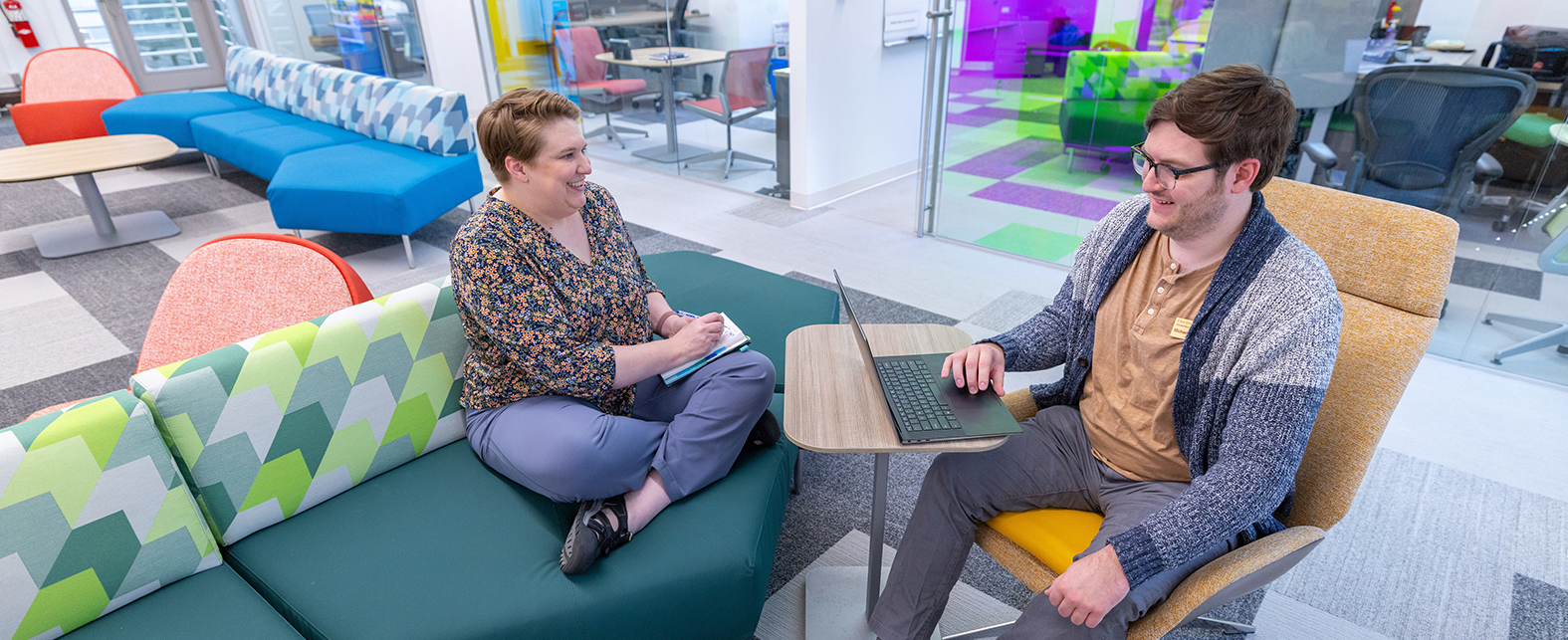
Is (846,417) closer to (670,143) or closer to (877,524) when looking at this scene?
(877,524)

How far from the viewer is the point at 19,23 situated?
718cm

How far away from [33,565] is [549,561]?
0.80m

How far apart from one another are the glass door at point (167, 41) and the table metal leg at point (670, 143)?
6019mm

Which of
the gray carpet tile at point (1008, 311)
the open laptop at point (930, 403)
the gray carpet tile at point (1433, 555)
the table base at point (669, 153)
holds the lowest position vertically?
the gray carpet tile at point (1433, 555)

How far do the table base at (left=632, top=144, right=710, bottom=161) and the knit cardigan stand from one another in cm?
467

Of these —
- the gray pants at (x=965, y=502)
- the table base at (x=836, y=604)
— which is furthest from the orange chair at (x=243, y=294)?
the gray pants at (x=965, y=502)

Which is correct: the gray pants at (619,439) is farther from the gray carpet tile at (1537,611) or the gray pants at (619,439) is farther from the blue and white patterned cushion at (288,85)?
the blue and white patterned cushion at (288,85)

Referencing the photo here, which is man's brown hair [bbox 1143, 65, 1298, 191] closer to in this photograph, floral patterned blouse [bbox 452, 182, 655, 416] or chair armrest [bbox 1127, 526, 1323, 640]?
chair armrest [bbox 1127, 526, 1323, 640]

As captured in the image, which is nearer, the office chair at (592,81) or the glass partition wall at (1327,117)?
the glass partition wall at (1327,117)

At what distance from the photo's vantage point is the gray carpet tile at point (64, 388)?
261cm

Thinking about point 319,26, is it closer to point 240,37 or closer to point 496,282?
point 240,37

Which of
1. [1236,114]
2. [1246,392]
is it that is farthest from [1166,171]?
[1246,392]

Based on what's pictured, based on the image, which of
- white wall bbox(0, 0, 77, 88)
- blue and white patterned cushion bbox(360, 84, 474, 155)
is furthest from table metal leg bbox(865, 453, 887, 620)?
white wall bbox(0, 0, 77, 88)

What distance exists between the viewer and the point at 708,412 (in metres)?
1.64
